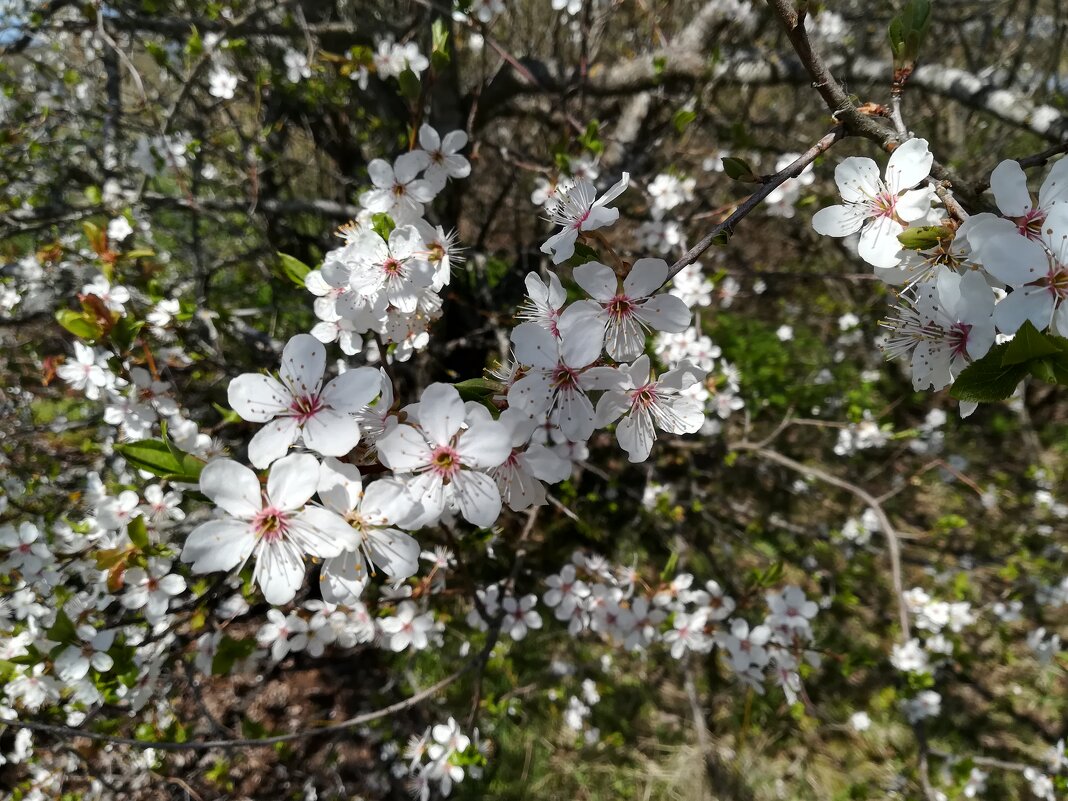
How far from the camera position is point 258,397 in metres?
0.93

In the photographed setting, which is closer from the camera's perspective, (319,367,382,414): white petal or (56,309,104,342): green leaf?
(319,367,382,414): white petal

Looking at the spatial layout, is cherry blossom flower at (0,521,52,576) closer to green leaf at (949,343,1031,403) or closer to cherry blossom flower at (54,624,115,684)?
cherry blossom flower at (54,624,115,684)

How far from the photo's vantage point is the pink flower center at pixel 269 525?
87 centimetres

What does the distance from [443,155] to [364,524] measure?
3.56 feet

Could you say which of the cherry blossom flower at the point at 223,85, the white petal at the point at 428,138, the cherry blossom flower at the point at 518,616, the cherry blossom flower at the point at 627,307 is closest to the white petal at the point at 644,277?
the cherry blossom flower at the point at 627,307

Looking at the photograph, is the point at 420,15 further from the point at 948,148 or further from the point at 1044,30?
the point at 1044,30

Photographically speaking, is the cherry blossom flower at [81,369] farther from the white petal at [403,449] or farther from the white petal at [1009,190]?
the white petal at [1009,190]

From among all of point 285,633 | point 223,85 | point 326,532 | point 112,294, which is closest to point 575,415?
point 326,532

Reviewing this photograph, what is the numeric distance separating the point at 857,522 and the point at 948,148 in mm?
2951

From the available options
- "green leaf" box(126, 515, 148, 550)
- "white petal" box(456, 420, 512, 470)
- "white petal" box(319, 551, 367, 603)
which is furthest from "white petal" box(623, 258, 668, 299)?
"green leaf" box(126, 515, 148, 550)

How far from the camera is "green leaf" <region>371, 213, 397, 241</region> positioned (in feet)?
3.82

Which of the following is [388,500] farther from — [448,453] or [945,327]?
[945,327]

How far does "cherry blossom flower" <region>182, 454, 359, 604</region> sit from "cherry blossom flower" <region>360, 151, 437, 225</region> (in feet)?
2.56

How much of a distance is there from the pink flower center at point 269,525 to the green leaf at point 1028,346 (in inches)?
40.6
